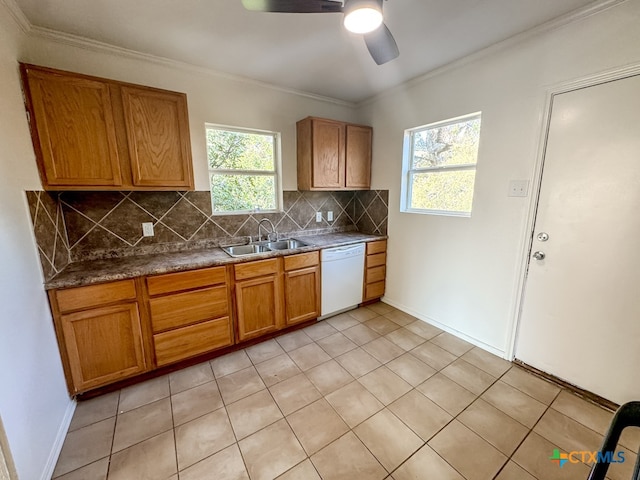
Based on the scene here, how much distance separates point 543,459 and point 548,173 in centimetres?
174

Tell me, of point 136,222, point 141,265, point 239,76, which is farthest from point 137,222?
point 239,76

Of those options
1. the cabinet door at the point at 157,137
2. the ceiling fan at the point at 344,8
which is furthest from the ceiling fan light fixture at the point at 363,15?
the cabinet door at the point at 157,137

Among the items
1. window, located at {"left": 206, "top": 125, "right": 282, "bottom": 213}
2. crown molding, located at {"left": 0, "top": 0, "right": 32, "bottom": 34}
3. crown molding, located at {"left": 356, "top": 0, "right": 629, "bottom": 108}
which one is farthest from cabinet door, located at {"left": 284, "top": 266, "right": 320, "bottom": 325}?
crown molding, located at {"left": 0, "top": 0, "right": 32, "bottom": 34}

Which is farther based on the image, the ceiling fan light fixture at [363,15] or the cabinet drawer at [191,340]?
the cabinet drawer at [191,340]

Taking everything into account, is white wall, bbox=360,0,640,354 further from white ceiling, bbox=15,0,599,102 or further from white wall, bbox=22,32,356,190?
white wall, bbox=22,32,356,190

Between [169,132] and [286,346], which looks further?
[286,346]

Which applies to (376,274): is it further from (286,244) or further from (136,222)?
(136,222)

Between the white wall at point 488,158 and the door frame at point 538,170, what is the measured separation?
0.02m

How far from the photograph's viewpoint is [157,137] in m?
1.94

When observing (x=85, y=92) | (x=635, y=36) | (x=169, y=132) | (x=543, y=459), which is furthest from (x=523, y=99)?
(x=85, y=92)

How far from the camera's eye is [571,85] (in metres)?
1.67

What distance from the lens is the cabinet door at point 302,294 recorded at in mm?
2492

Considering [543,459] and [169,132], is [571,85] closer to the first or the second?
→ [543,459]

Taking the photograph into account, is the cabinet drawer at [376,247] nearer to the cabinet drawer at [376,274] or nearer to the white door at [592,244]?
the cabinet drawer at [376,274]
